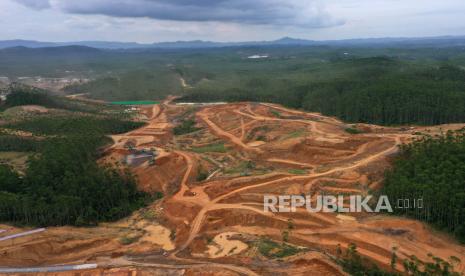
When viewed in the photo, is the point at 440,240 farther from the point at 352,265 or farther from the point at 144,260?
the point at 144,260

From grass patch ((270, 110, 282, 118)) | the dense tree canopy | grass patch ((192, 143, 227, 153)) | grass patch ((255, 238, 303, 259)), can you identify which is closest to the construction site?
grass patch ((255, 238, 303, 259))

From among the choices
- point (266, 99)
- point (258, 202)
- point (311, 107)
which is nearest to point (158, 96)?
point (266, 99)

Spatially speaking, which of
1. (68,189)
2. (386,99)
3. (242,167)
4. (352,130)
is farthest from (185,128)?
(386,99)

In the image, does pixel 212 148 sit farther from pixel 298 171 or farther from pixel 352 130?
pixel 352 130

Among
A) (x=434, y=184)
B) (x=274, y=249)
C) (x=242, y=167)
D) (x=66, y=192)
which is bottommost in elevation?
(x=274, y=249)

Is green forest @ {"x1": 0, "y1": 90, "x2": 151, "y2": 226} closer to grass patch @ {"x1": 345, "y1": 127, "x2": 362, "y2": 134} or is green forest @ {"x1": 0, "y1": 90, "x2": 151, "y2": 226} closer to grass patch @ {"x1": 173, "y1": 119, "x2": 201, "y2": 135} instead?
grass patch @ {"x1": 173, "y1": 119, "x2": 201, "y2": 135}
